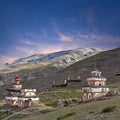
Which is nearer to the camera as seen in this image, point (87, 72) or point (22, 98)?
point (22, 98)

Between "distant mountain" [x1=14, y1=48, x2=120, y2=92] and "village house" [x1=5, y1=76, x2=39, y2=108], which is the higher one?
"distant mountain" [x1=14, y1=48, x2=120, y2=92]

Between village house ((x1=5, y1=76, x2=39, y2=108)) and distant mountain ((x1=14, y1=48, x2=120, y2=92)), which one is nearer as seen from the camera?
village house ((x1=5, y1=76, x2=39, y2=108))

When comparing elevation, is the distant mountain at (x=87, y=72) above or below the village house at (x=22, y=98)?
above

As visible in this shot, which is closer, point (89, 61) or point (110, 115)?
point (110, 115)

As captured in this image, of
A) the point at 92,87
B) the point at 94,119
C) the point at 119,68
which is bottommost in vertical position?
the point at 94,119

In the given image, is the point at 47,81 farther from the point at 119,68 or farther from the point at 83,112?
the point at 83,112

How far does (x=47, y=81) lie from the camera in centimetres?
14575

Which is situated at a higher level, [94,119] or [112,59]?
[112,59]

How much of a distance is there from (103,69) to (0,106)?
2701 inches

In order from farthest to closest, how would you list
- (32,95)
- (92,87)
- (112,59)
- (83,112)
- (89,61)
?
(89,61) → (112,59) → (32,95) → (92,87) → (83,112)

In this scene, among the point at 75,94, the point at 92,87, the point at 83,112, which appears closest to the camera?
the point at 83,112

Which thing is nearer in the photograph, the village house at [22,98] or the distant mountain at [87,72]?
the village house at [22,98]

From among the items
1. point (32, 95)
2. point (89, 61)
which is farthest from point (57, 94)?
point (89, 61)

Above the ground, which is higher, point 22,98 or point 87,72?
point 87,72
